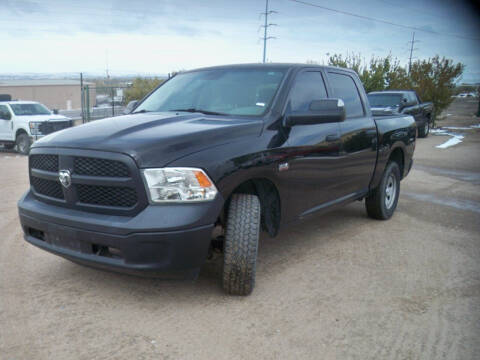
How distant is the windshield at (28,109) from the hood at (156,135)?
1167 centimetres

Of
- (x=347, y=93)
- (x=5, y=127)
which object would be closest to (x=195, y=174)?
(x=347, y=93)

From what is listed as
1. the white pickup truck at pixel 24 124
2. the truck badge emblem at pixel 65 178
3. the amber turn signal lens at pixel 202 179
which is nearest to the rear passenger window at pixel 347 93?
the amber turn signal lens at pixel 202 179

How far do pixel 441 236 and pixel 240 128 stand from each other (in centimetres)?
315

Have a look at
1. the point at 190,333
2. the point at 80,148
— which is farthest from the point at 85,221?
the point at 190,333

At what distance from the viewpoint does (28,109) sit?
1430cm

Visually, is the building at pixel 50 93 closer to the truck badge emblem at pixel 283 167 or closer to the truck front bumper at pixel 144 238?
the truck badge emblem at pixel 283 167

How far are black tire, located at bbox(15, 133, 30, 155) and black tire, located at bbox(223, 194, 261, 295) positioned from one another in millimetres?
11749

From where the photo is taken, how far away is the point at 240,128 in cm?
357

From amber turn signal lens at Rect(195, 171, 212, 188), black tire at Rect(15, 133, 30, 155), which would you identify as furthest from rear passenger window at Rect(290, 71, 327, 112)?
black tire at Rect(15, 133, 30, 155)

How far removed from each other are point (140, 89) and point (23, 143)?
15.6 metres

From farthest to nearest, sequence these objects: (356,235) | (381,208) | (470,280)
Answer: (381,208) → (356,235) → (470,280)

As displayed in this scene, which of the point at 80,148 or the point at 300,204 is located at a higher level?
the point at 80,148

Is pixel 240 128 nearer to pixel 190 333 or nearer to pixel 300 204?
pixel 300 204

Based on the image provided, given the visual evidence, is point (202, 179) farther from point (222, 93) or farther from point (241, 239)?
point (222, 93)
